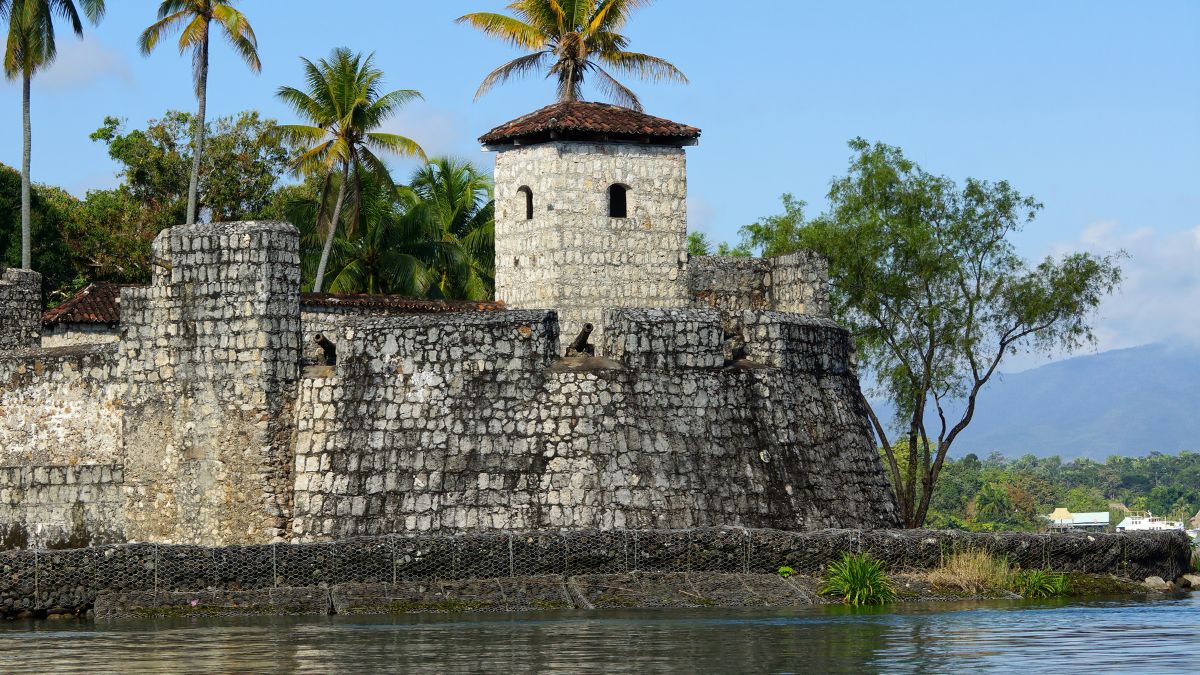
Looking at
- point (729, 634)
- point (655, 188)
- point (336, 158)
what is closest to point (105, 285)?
point (336, 158)

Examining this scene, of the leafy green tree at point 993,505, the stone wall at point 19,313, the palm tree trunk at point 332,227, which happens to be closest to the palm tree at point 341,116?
the palm tree trunk at point 332,227

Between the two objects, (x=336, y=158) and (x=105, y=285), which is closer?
(x=105, y=285)

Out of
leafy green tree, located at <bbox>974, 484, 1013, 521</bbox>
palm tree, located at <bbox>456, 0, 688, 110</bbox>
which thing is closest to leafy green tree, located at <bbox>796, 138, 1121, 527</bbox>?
palm tree, located at <bbox>456, 0, 688, 110</bbox>

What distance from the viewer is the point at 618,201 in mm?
34094

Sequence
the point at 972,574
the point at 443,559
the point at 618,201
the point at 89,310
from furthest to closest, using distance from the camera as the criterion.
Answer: the point at 89,310, the point at 618,201, the point at 972,574, the point at 443,559

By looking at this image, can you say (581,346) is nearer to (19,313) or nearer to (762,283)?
(762,283)

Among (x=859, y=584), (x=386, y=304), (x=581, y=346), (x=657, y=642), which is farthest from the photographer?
(x=386, y=304)

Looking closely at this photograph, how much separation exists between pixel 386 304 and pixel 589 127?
5834 mm

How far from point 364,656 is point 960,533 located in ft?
31.2

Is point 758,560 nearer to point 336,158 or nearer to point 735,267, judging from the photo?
point 735,267

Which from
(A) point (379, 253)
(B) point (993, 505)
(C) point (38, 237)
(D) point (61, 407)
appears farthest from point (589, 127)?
(B) point (993, 505)

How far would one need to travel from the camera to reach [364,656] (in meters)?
16.5

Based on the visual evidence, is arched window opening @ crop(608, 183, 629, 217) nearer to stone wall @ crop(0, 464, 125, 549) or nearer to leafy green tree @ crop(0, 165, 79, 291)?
stone wall @ crop(0, 464, 125, 549)

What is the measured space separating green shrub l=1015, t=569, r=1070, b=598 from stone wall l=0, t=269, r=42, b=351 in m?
15.6
